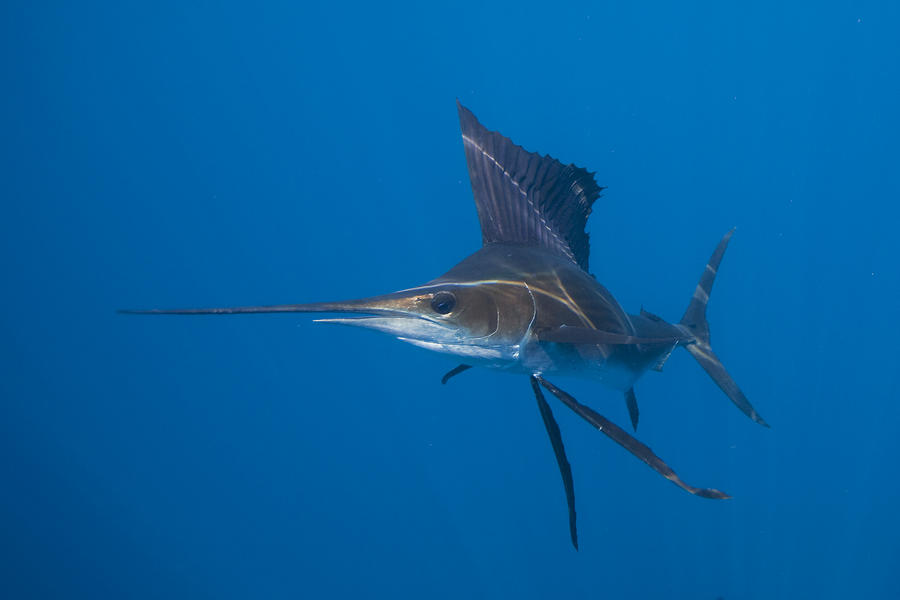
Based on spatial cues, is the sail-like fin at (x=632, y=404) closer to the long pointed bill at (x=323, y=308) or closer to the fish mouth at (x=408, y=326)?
the fish mouth at (x=408, y=326)

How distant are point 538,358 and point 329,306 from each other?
99cm

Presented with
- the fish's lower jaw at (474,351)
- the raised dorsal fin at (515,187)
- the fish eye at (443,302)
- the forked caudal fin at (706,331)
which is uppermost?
the raised dorsal fin at (515,187)

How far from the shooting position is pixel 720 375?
350 cm

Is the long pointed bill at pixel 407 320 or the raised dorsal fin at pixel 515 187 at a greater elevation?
the raised dorsal fin at pixel 515 187

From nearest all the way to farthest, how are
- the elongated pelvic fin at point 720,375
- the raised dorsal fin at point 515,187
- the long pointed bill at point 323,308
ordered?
the long pointed bill at point 323,308
the raised dorsal fin at point 515,187
the elongated pelvic fin at point 720,375

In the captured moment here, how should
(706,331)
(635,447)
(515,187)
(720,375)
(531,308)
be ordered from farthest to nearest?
(706,331)
(720,375)
(515,187)
(531,308)
(635,447)

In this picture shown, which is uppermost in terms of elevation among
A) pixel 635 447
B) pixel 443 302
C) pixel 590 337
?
pixel 443 302

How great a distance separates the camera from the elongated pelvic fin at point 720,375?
10.9 feet

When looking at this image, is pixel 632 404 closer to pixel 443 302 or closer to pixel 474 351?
pixel 474 351

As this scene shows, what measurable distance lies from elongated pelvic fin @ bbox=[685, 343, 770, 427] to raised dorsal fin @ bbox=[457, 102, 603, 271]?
1.54 meters

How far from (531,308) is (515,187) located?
2.87 ft

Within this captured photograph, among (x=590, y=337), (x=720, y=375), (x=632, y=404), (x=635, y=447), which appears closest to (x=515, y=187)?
(x=590, y=337)

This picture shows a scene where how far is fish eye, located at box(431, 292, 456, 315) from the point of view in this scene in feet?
A: 5.63

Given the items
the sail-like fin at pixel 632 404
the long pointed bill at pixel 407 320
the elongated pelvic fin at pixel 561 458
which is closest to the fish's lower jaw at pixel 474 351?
the long pointed bill at pixel 407 320
